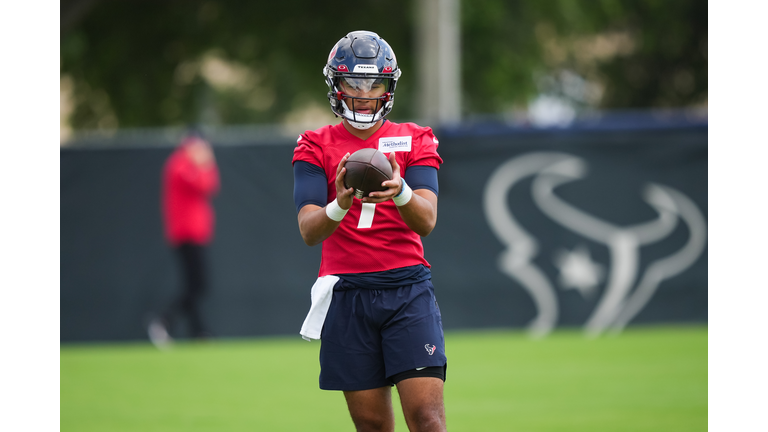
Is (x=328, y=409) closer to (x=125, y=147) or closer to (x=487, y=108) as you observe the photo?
(x=125, y=147)

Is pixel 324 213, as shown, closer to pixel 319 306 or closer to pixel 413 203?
pixel 413 203

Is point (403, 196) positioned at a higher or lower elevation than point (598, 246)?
higher

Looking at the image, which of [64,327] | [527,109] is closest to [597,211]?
[64,327]

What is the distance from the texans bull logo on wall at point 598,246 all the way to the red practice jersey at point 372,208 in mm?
8036

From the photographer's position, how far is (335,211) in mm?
4062

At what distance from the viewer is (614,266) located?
12195 millimetres

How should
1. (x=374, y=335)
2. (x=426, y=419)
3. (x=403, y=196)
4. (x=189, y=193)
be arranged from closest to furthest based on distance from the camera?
(x=403, y=196) < (x=426, y=419) < (x=374, y=335) < (x=189, y=193)

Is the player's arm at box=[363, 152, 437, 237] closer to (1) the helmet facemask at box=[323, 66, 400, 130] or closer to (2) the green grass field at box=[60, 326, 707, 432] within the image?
(1) the helmet facemask at box=[323, 66, 400, 130]

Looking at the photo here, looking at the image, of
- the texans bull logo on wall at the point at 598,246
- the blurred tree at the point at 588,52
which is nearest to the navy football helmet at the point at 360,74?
the texans bull logo on wall at the point at 598,246

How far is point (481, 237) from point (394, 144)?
26.7 ft

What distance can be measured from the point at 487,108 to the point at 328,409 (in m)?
12.0

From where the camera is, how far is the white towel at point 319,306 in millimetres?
4461

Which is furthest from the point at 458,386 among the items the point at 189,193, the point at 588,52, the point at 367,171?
the point at 588,52

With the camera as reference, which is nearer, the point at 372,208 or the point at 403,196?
the point at 403,196
